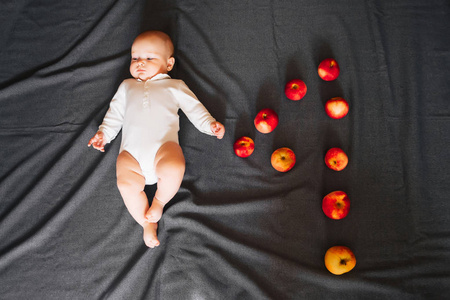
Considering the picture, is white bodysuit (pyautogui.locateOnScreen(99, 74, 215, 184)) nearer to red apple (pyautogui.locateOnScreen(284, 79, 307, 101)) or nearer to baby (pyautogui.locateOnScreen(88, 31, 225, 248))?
baby (pyautogui.locateOnScreen(88, 31, 225, 248))

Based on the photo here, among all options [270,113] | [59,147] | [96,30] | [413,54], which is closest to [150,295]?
[59,147]

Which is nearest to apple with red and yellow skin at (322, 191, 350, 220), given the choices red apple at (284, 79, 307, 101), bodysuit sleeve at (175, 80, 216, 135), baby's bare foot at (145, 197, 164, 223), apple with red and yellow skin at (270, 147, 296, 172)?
apple with red and yellow skin at (270, 147, 296, 172)

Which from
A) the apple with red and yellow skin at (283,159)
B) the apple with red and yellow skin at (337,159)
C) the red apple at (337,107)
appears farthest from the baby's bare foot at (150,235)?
the red apple at (337,107)

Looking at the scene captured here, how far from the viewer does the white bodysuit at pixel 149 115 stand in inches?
62.1

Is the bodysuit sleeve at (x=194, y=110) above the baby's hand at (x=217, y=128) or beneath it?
above

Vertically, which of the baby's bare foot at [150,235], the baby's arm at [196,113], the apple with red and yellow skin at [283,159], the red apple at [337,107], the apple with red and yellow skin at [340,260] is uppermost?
the red apple at [337,107]

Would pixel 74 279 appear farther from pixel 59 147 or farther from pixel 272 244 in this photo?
pixel 272 244

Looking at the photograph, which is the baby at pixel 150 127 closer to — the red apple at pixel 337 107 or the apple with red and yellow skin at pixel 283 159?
the apple with red and yellow skin at pixel 283 159

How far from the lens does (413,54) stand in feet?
5.96

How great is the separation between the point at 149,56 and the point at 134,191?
0.76m

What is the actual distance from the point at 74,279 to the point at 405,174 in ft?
6.18

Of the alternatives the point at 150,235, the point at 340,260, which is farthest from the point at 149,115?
the point at 340,260

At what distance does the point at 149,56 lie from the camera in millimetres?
1688

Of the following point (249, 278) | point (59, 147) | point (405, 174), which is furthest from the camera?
point (59, 147)
